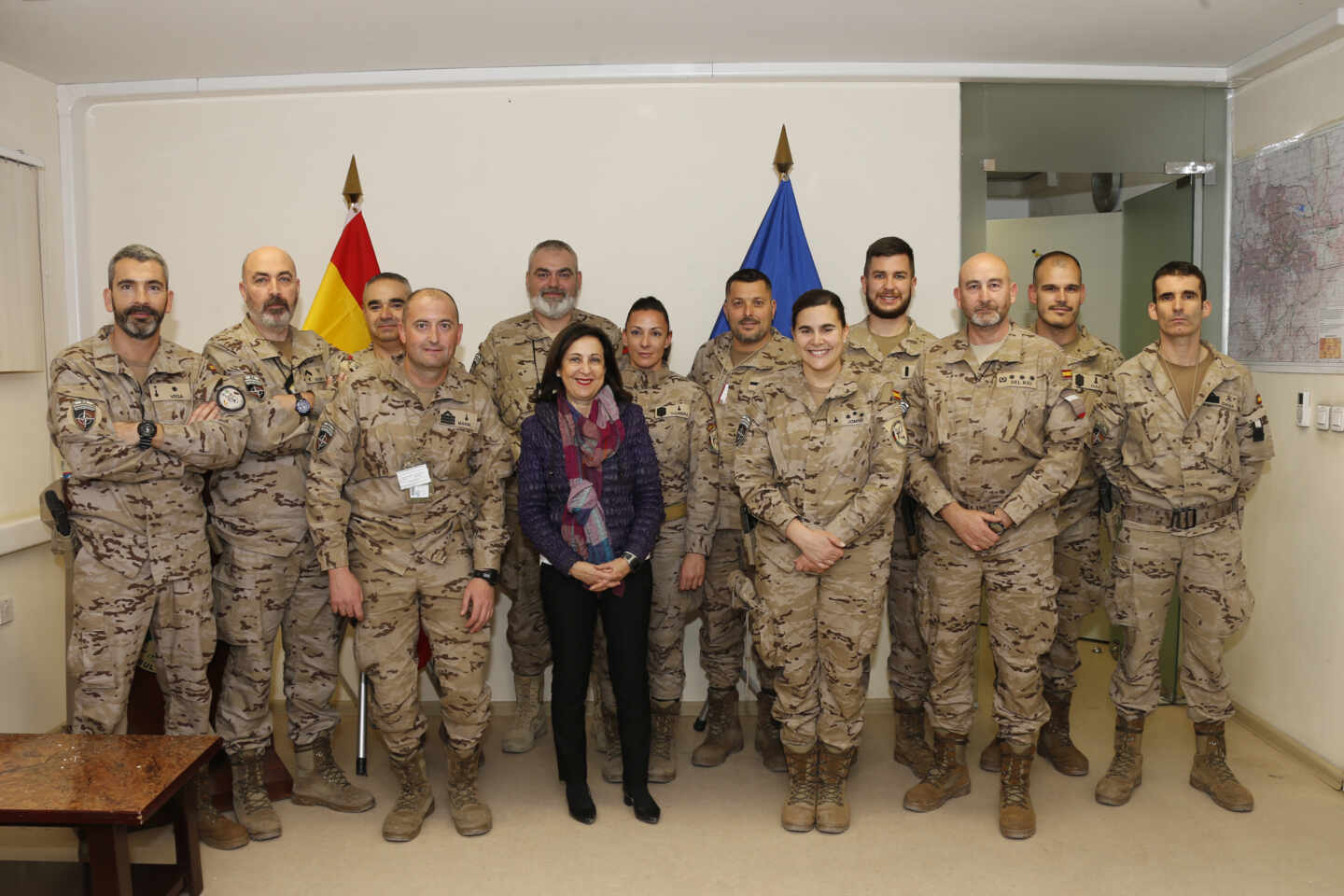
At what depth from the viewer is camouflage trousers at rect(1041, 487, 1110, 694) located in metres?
3.71

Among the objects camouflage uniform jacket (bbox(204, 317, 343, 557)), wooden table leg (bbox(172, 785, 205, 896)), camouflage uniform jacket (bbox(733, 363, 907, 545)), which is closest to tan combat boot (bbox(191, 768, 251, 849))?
wooden table leg (bbox(172, 785, 205, 896))

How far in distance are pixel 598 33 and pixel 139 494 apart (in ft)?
8.39

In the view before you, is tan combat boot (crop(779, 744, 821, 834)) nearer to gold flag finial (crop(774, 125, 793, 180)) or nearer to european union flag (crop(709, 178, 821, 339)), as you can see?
european union flag (crop(709, 178, 821, 339))

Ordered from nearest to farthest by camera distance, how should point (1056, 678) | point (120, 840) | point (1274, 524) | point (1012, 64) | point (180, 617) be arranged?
point (120, 840) < point (180, 617) < point (1056, 678) < point (1274, 524) < point (1012, 64)

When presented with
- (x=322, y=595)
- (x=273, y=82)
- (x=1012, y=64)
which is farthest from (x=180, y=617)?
(x=1012, y=64)

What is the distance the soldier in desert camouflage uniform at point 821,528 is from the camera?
3.11 m

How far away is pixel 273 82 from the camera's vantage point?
432 cm

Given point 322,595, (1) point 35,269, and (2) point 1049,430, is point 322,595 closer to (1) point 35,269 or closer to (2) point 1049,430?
(1) point 35,269

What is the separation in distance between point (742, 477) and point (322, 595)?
5.42 ft

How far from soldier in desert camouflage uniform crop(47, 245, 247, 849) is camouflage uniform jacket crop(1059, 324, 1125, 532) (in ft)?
10.4

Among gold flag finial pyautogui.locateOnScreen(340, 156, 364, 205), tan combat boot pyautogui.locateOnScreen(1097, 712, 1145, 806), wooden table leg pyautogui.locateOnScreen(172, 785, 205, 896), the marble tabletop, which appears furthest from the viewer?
gold flag finial pyautogui.locateOnScreen(340, 156, 364, 205)

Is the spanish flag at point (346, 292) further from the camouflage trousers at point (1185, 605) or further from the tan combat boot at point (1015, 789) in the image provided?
the camouflage trousers at point (1185, 605)

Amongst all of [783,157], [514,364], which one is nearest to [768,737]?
[514,364]

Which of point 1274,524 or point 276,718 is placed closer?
point 1274,524
